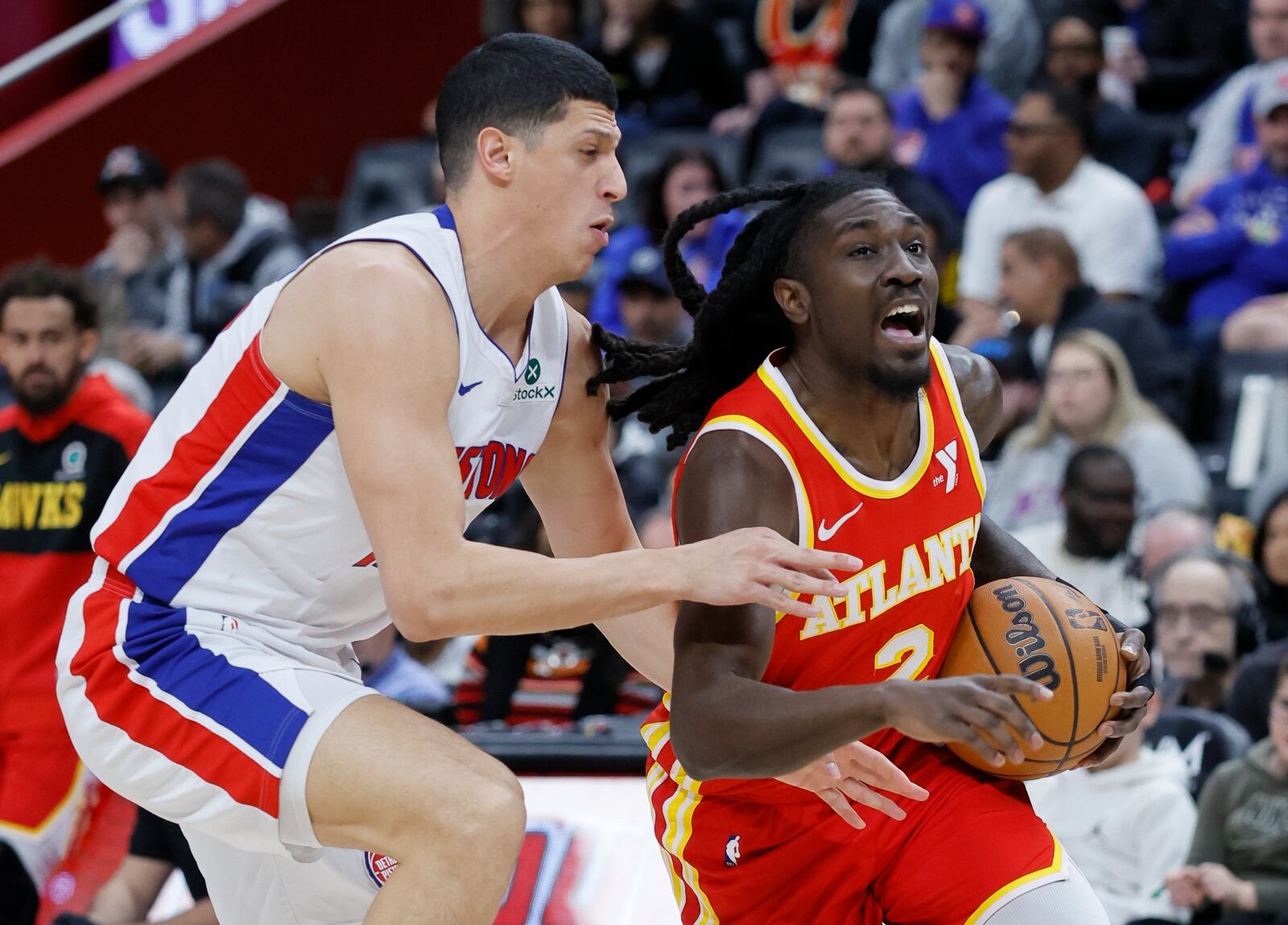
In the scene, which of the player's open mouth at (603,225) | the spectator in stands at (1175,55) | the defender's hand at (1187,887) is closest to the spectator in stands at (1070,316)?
the spectator in stands at (1175,55)

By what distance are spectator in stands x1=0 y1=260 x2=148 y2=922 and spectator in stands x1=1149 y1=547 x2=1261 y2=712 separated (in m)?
3.23

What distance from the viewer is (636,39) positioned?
9992 mm

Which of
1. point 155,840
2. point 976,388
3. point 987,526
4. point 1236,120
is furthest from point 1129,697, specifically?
point 1236,120

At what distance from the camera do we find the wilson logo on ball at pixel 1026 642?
3.28 meters

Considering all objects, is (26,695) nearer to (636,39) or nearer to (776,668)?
(776,668)

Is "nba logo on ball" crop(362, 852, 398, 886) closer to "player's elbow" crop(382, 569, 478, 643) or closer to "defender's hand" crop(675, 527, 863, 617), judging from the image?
"player's elbow" crop(382, 569, 478, 643)

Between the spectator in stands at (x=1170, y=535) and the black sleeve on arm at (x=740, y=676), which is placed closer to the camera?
the black sleeve on arm at (x=740, y=676)

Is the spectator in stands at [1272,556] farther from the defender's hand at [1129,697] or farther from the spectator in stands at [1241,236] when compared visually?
the defender's hand at [1129,697]

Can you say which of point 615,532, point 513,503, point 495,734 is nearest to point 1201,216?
point 513,503

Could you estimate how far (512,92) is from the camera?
3.35m

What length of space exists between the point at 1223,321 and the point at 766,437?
4.73 m

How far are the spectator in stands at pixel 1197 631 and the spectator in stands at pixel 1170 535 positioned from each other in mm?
294

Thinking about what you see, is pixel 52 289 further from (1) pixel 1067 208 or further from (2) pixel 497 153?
(1) pixel 1067 208

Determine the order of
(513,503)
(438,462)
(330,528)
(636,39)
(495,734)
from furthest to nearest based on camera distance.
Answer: (636,39), (513,503), (495,734), (330,528), (438,462)
